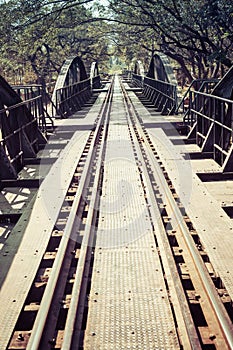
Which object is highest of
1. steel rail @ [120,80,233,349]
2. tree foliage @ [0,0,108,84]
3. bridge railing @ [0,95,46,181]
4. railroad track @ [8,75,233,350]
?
tree foliage @ [0,0,108,84]

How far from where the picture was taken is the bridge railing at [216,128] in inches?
332

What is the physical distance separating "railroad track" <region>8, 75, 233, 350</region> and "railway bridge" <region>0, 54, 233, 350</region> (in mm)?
12

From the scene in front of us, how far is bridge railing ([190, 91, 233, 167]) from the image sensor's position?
845 centimetres

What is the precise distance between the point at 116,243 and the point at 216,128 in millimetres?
A: 4980

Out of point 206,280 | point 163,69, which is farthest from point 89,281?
point 163,69

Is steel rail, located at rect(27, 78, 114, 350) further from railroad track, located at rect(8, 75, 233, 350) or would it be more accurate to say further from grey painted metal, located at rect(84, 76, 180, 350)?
grey painted metal, located at rect(84, 76, 180, 350)

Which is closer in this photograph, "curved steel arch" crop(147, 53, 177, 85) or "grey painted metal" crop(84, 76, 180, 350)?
"grey painted metal" crop(84, 76, 180, 350)

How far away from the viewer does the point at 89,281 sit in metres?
4.11

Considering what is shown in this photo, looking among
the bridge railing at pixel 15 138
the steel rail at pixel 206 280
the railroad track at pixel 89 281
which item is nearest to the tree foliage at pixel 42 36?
the bridge railing at pixel 15 138

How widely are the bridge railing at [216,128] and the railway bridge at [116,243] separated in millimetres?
38

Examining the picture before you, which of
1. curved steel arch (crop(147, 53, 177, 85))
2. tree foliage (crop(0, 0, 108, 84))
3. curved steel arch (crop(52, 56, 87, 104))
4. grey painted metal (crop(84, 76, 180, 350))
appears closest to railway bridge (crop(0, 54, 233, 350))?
grey painted metal (crop(84, 76, 180, 350))

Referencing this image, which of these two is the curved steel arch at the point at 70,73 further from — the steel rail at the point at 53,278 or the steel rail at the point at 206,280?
the steel rail at the point at 206,280

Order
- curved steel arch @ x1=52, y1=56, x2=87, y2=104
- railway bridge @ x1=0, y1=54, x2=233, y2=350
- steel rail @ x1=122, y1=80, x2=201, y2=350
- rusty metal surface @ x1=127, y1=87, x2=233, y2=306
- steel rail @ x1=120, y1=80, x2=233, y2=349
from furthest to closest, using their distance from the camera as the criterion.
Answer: curved steel arch @ x1=52, y1=56, x2=87, y2=104
rusty metal surface @ x1=127, y1=87, x2=233, y2=306
railway bridge @ x1=0, y1=54, x2=233, y2=350
steel rail @ x1=120, y1=80, x2=233, y2=349
steel rail @ x1=122, y1=80, x2=201, y2=350

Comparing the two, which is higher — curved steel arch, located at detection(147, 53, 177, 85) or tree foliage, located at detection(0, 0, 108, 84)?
tree foliage, located at detection(0, 0, 108, 84)
